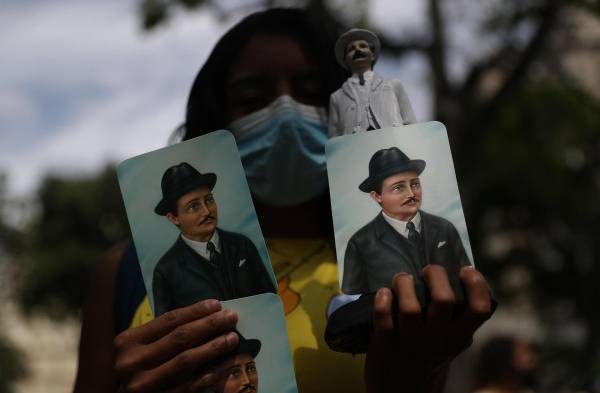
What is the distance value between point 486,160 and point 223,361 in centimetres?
1265

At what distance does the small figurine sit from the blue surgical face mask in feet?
0.71

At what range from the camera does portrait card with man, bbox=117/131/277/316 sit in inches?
62.6

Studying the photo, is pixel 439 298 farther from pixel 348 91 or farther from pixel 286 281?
pixel 286 281

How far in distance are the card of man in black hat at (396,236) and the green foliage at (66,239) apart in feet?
82.5

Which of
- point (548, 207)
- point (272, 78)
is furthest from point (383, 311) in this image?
point (548, 207)

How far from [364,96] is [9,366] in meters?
21.5

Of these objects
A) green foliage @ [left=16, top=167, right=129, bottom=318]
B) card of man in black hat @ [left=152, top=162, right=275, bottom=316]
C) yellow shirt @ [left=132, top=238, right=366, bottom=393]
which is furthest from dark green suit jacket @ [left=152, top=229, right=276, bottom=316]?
green foliage @ [left=16, top=167, right=129, bottom=318]

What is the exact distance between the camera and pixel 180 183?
5.31 ft

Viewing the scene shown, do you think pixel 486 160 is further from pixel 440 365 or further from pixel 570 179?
pixel 440 365

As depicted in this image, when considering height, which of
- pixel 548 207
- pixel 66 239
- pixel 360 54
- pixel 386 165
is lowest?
pixel 386 165

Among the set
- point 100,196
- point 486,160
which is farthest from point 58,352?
point 486,160

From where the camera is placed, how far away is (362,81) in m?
1.76

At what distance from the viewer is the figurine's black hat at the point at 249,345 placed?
1.54 metres

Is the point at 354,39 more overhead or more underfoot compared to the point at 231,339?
more overhead
